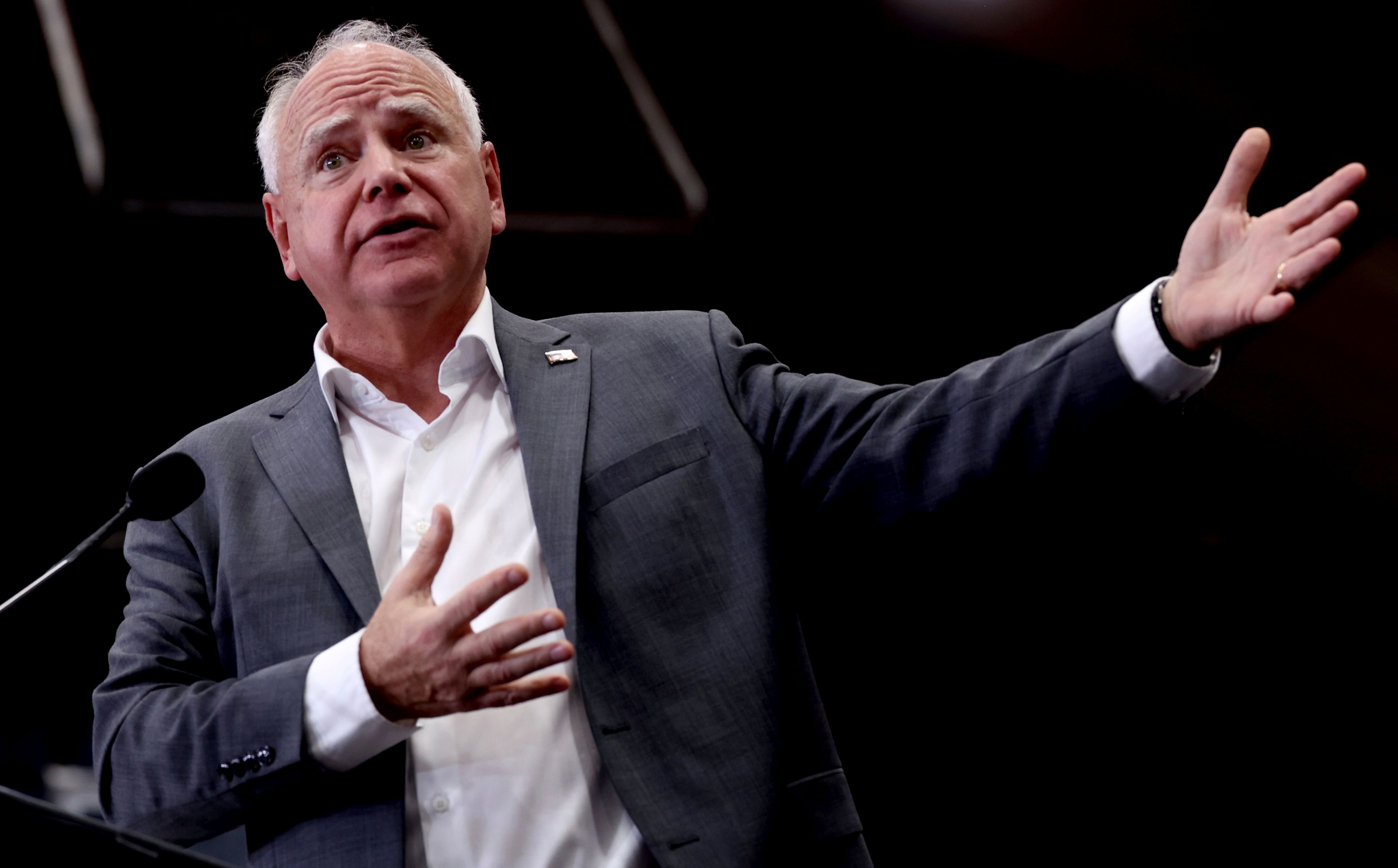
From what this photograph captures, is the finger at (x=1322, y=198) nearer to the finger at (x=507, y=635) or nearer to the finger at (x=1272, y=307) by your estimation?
the finger at (x=1272, y=307)

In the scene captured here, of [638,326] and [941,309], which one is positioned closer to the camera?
[638,326]

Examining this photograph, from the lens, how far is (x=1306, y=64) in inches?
96.6

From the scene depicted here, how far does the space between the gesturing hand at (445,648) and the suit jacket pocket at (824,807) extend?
359mm

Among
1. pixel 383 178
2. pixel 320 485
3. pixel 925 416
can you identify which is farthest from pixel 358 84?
pixel 925 416

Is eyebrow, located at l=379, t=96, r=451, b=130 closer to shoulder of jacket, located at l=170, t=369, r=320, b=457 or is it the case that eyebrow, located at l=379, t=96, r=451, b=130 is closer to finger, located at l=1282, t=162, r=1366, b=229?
shoulder of jacket, located at l=170, t=369, r=320, b=457

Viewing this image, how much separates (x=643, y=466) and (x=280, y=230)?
2.77 ft

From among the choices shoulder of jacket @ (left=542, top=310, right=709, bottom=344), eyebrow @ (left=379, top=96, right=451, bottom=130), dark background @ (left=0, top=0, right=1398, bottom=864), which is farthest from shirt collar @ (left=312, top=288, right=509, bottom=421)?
dark background @ (left=0, top=0, right=1398, bottom=864)

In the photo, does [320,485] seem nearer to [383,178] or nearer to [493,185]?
[383,178]

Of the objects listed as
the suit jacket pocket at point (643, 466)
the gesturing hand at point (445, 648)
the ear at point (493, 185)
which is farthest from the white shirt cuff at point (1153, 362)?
the ear at point (493, 185)

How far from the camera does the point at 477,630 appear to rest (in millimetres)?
1356

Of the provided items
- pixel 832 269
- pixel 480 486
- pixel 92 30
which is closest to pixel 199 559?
pixel 480 486

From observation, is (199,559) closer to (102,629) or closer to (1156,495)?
(102,629)

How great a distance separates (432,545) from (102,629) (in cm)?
214

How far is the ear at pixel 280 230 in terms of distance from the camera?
1812 mm
